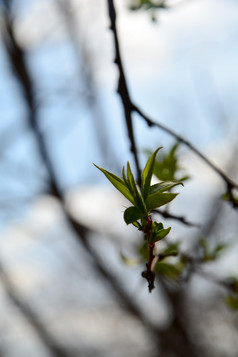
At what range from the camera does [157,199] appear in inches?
12.5

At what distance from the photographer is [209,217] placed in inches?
112

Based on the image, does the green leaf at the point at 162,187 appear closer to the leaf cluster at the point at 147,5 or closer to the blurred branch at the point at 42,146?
Answer: the leaf cluster at the point at 147,5

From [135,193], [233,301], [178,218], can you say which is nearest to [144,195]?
[135,193]

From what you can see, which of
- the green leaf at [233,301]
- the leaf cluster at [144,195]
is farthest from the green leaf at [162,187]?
the green leaf at [233,301]

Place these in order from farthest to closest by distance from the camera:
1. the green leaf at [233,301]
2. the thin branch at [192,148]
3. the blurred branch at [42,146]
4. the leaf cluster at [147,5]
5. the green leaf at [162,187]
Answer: the blurred branch at [42,146]
the green leaf at [233,301]
the leaf cluster at [147,5]
the thin branch at [192,148]
the green leaf at [162,187]

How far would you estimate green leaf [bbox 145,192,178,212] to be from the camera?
0.31 metres

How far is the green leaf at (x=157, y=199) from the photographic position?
0.31 meters

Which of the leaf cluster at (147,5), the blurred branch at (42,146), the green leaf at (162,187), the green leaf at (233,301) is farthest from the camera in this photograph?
the blurred branch at (42,146)

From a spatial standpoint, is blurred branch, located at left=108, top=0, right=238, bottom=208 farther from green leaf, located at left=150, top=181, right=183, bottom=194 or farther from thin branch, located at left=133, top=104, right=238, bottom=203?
green leaf, located at left=150, top=181, right=183, bottom=194

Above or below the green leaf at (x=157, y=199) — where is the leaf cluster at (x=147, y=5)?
above

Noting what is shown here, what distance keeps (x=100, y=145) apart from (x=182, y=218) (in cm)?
247

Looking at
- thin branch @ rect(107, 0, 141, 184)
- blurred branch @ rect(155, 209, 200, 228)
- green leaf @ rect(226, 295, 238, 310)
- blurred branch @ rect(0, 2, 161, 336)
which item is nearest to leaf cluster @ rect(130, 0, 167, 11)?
thin branch @ rect(107, 0, 141, 184)

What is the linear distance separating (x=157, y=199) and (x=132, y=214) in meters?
0.02

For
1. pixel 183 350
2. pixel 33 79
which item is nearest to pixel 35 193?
pixel 33 79
